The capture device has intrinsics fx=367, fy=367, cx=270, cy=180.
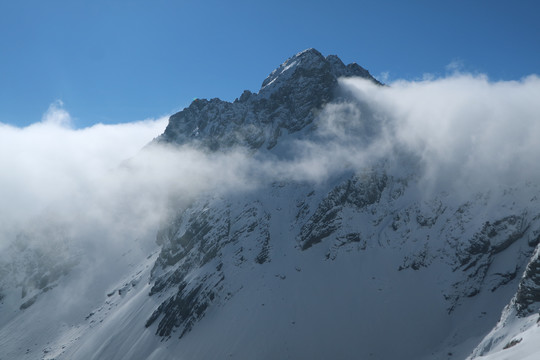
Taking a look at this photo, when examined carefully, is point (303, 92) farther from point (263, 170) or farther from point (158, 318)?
point (158, 318)

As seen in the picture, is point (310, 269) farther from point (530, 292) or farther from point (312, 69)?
point (312, 69)

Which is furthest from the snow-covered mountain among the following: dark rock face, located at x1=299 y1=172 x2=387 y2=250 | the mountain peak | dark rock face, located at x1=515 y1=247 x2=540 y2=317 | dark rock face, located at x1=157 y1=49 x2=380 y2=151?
the mountain peak

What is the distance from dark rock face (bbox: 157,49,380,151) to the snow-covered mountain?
0.74m

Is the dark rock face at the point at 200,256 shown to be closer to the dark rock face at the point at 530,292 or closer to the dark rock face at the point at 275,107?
the dark rock face at the point at 275,107

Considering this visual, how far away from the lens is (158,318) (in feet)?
266

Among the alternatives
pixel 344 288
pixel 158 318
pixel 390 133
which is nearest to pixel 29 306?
pixel 158 318

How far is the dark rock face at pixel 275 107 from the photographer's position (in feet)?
399

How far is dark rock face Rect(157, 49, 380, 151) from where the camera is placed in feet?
399

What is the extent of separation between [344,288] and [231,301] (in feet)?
76.1

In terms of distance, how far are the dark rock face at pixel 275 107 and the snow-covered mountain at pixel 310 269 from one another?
2.41 feet

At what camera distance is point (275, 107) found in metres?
128

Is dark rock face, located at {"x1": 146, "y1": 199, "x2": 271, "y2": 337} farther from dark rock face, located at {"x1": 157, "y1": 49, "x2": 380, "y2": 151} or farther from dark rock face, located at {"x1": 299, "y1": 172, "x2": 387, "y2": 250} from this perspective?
dark rock face, located at {"x1": 157, "y1": 49, "x2": 380, "y2": 151}

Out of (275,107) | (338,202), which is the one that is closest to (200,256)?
(338,202)

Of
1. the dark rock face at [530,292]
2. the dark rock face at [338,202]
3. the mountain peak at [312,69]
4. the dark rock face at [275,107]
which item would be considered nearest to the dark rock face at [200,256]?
the dark rock face at [338,202]
